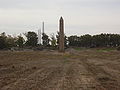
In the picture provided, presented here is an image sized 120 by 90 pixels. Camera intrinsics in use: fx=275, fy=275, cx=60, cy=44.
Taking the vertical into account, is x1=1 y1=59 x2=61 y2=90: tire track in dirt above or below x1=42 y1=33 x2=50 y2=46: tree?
below

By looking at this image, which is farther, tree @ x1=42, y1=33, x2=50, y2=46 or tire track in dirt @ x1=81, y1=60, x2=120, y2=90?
tree @ x1=42, y1=33, x2=50, y2=46

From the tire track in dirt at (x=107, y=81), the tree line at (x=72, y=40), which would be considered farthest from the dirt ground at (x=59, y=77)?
→ the tree line at (x=72, y=40)

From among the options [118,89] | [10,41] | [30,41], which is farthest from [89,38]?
[118,89]

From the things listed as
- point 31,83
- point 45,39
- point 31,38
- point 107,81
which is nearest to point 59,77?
point 107,81

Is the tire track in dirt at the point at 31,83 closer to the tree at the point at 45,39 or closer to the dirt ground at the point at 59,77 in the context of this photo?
the dirt ground at the point at 59,77

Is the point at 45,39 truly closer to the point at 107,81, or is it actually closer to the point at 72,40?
the point at 72,40

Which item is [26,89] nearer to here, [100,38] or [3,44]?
[3,44]

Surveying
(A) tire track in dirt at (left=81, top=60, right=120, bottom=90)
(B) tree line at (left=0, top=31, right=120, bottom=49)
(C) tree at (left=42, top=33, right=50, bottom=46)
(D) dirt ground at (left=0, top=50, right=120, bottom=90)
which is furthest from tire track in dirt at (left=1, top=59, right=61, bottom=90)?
(C) tree at (left=42, top=33, right=50, bottom=46)

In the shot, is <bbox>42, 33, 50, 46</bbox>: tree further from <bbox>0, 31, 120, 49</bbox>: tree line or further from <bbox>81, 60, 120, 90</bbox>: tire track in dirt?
<bbox>81, 60, 120, 90</bbox>: tire track in dirt

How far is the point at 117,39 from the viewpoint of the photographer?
5167 inches

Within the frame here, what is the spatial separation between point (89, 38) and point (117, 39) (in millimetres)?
14752

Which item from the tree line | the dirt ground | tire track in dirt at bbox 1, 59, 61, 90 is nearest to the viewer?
tire track in dirt at bbox 1, 59, 61, 90

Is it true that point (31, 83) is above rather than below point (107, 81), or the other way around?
above

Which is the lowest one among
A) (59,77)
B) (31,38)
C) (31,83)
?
(59,77)
